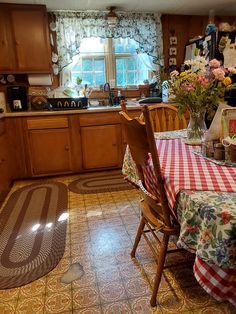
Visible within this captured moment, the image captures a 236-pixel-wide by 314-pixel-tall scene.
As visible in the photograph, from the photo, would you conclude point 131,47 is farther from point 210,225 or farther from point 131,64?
point 210,225

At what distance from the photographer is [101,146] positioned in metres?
3.32

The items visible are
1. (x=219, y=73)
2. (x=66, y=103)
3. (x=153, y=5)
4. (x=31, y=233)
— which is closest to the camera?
(x=219, y=73)

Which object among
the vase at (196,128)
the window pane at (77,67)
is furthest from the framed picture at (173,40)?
the vase at (196,128)

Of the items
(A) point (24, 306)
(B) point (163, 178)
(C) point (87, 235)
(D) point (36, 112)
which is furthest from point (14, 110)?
(B) point (163, 178)

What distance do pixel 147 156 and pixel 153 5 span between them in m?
2.92

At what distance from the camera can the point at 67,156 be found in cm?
329

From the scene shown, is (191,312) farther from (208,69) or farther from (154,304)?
(208,69)

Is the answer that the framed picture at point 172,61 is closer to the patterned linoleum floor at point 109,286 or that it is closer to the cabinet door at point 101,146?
the cabinet door at point 101,146

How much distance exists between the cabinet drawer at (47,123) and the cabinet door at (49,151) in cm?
5

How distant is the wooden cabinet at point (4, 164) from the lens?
8.86 feet

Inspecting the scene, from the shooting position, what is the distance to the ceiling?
308 cm

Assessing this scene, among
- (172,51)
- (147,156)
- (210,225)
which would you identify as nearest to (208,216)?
(210,225)

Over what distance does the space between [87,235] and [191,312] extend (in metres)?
0.95

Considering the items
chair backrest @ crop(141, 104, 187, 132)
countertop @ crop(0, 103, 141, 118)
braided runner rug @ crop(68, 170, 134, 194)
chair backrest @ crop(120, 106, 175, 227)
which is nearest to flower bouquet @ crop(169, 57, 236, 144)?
chair backrest @ crop(120, 106, 175, 227)
